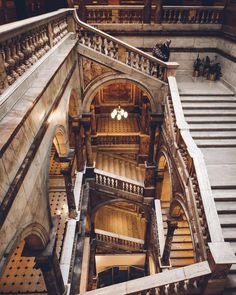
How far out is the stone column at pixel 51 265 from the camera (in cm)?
471

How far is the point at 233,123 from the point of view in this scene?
320 inches

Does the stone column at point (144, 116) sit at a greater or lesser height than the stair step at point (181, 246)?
greater

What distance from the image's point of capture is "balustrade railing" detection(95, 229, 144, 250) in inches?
521

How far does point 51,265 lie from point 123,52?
7.09 m

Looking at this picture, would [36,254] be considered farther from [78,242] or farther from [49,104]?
[78,242]

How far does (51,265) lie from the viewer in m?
4.84

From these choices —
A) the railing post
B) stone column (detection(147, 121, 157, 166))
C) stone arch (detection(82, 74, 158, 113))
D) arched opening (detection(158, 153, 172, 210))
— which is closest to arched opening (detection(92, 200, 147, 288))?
arched opening (detection(158, 153, 172, 210))

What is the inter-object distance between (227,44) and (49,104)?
28.5 ft

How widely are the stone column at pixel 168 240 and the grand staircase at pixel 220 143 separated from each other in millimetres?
2731

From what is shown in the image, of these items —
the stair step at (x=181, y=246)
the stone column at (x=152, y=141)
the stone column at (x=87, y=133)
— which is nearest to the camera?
the stone column at (x=87, y=133)

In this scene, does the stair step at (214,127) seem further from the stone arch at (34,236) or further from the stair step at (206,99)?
the stone arch at (34,236)

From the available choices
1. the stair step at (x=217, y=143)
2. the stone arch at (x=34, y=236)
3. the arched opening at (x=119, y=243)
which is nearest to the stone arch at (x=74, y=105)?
the stair step at (x=217, y=143)

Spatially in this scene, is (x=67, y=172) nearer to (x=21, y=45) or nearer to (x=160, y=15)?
(x=21, y=45)

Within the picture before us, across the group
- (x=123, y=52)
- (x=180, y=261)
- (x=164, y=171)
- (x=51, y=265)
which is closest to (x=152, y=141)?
(x=164, y=171)
